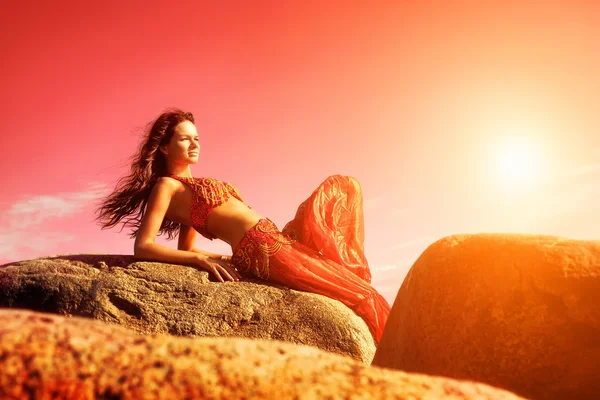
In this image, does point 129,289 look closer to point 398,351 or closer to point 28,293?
point 28,293

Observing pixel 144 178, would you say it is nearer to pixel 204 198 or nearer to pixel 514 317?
pixel 204 198

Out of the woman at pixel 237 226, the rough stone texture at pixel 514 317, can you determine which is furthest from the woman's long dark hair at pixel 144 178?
the rough stone texture at pixel 514 317

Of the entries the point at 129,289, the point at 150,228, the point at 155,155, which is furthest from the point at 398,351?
the point at 155,155

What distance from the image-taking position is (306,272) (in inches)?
185

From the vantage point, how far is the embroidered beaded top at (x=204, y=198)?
16.5 feet

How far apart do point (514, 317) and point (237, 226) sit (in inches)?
125

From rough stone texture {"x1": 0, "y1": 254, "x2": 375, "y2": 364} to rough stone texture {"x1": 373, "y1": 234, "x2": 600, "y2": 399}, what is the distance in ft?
6.08

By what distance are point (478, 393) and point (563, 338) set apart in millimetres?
1158

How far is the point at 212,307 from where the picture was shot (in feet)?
13.9

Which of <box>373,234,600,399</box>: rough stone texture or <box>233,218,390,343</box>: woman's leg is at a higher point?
<box>373,234,600,399</box>: rough stone texture

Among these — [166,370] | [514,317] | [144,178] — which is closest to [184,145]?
[144,178]

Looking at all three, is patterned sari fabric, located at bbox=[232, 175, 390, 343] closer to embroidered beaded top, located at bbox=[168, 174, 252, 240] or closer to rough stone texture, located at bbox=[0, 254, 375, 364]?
rough stone texture, located at bbox=[0, 254, 375, 364]

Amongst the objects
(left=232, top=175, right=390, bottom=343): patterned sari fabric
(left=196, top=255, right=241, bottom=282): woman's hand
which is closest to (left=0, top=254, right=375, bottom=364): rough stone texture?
(left=196, top=255, right=241, bottom=282): woman's hand

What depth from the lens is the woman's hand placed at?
459 cm
